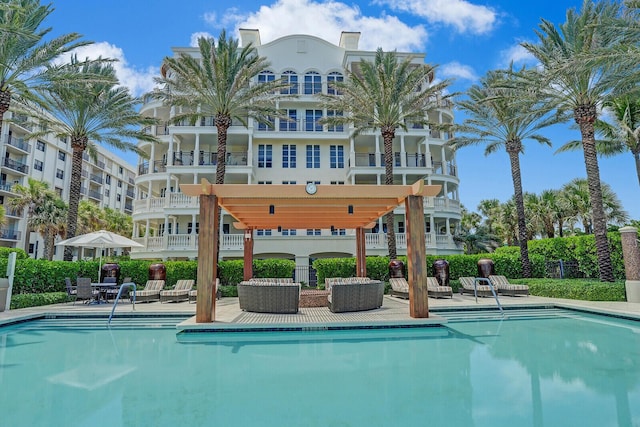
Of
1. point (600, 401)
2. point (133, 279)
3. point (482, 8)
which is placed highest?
point (482, 8)

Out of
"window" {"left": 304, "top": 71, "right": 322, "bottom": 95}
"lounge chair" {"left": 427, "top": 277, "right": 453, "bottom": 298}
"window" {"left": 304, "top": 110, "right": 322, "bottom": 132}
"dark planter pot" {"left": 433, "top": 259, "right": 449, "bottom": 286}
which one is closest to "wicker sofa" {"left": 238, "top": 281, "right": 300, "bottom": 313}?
"lounge chair" {"left": 427, "top": 277, "right": 453, "bottom": 298}

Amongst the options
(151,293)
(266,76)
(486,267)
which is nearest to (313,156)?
(266,76)

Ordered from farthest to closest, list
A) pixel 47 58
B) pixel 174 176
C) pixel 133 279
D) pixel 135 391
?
pixel 174 176
pixel 133 279
pixel 47 58
pixel 135 391

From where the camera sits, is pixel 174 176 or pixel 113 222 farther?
pixel 113 222

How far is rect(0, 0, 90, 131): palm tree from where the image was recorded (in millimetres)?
13531

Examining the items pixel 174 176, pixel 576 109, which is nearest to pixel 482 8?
pixel 576 109

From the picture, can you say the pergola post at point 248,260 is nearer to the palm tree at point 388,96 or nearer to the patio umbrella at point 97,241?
the patio umbrella at point 97,241

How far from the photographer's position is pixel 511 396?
467cm

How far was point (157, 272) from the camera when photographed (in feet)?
53.3

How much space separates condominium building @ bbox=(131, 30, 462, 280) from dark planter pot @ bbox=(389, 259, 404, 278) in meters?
6.63

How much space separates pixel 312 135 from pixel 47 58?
15.8 metres

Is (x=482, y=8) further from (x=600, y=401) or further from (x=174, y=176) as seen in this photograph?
(x=174, y=176)

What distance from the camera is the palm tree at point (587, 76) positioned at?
1370cm

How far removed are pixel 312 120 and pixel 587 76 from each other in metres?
17.1
